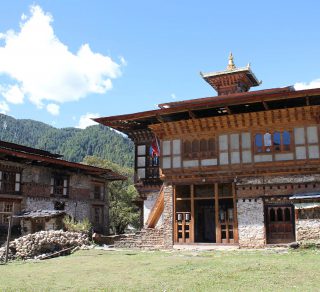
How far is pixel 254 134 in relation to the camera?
21.7 metres

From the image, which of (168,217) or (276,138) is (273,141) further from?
(168,217)

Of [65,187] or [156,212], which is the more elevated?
[65,187]

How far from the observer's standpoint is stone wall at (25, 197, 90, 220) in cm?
3038

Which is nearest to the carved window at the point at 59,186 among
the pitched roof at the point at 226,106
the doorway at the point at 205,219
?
the pitched roof at the point at 226,106

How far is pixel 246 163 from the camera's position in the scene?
2152 centimetres

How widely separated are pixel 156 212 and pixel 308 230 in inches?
358

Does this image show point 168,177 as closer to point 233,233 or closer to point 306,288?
point 233,233

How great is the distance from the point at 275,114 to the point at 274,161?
91.4 inches

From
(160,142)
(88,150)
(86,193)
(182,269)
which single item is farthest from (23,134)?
(182,269)

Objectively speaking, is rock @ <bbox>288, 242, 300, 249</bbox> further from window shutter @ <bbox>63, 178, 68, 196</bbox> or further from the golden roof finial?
window shutter @ <bbox>63, 178, 68, 196</bbox>

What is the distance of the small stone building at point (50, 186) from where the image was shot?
28.7 m

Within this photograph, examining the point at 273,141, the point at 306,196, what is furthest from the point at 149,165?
the point at 306,196

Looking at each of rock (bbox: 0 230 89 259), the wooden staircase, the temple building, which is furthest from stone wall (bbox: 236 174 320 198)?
rock (bbox: 0 230 89 259)

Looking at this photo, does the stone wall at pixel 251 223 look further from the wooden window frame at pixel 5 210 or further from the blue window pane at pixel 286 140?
the wooden window frame at pixel 5 210
